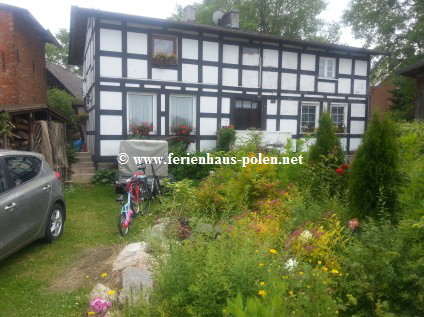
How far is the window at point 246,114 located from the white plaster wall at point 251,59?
152 centimetres

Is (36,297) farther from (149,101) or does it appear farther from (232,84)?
(232,84)

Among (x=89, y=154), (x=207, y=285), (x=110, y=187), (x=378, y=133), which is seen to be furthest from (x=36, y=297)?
(x=89, y=154)

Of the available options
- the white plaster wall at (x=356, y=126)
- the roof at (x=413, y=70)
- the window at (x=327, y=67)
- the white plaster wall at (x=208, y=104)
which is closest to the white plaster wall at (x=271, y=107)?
the white plaster wall at (x=208, y=104)

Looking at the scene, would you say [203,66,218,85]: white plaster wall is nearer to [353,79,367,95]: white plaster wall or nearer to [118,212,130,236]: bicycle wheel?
[353,79,367,95]: white plaster wall

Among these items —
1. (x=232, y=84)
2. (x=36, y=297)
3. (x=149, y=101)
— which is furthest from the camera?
(x=232, y=84)

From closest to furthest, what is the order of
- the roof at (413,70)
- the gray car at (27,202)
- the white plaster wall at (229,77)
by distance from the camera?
the gray car at (27,202)
the white plaster wall at (229,77)
the roof at (413,70)

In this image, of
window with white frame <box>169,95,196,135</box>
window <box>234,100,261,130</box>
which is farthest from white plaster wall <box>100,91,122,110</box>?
window <box>234,100,261,130</box>

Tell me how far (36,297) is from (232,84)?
11.4 meters

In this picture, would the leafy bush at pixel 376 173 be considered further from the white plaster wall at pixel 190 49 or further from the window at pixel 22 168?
the white plaster wall at pixel 190 49

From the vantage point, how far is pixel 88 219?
24.2 feet

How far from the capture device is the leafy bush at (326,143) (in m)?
6.73

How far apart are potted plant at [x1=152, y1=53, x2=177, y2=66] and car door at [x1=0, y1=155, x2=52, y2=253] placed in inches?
310

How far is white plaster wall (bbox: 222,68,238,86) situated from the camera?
45.8 feet

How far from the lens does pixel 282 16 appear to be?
2842cm
